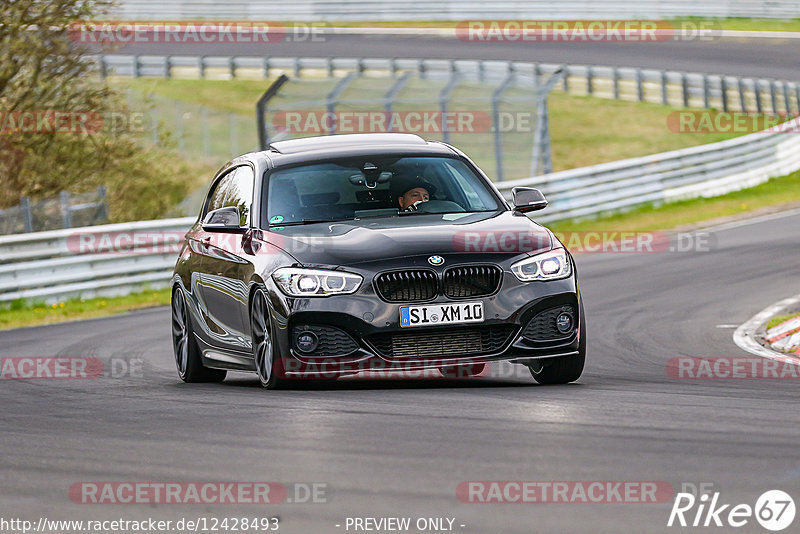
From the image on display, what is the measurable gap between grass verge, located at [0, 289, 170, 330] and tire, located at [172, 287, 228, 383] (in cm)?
722

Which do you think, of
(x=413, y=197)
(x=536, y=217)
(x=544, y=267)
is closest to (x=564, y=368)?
(x=544, y=267)

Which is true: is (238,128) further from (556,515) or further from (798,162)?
(556,515)

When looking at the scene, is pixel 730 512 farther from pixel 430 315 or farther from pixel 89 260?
pixel 89 260

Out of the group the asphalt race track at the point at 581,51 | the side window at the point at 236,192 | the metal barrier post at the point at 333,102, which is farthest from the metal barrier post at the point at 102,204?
the asphalt race track at the point at 581,51

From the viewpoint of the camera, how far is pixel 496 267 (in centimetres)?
878

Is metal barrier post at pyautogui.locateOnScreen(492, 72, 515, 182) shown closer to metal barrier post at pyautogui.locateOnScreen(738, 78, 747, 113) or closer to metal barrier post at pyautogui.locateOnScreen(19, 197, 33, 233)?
metal barrier post at pyautogui.locateOnScreen(19, 197, 33, 233)

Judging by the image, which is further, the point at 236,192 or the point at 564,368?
the point at 236,192

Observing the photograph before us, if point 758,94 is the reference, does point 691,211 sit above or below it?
below

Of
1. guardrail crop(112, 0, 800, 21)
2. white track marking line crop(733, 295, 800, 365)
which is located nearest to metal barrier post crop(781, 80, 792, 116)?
guardrail crop(112, 0, 800, 21)

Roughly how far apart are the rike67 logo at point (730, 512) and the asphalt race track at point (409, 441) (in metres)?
0.06

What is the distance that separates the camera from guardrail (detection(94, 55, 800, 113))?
138 feet

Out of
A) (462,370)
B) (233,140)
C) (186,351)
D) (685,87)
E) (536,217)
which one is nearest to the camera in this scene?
(462,370)

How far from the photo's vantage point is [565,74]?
151ft

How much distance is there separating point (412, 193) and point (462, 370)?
4.48ft
